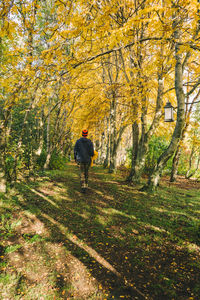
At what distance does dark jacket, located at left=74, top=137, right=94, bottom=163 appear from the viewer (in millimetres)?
5992

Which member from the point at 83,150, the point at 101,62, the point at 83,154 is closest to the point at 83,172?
the point at 83,154

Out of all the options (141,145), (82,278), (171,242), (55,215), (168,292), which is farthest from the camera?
(141,145)

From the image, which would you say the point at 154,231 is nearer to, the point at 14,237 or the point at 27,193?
the point at 14,237

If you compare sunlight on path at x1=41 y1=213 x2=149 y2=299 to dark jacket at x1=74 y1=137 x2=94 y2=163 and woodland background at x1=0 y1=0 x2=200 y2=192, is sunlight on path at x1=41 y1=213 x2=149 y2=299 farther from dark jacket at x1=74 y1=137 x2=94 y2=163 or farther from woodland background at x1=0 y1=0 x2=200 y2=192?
dark jacket at x1=74 y1=137 x2=94 y2=163

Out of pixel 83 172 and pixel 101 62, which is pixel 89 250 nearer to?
pixel 83 172

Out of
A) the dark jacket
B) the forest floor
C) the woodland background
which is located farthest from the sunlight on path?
the dark jacket

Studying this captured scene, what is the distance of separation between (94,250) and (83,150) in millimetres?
3597

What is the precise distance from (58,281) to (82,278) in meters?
0.35

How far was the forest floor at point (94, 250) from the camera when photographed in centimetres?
220

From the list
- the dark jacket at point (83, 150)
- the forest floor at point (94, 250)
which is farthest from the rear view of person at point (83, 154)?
the forest floor at point (94, 250)

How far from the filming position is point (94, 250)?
3006 mm

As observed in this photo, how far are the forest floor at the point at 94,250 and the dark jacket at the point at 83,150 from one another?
156 centimetres

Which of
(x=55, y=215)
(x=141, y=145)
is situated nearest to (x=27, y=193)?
(x=55, y=215)

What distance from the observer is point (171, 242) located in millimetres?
3375
